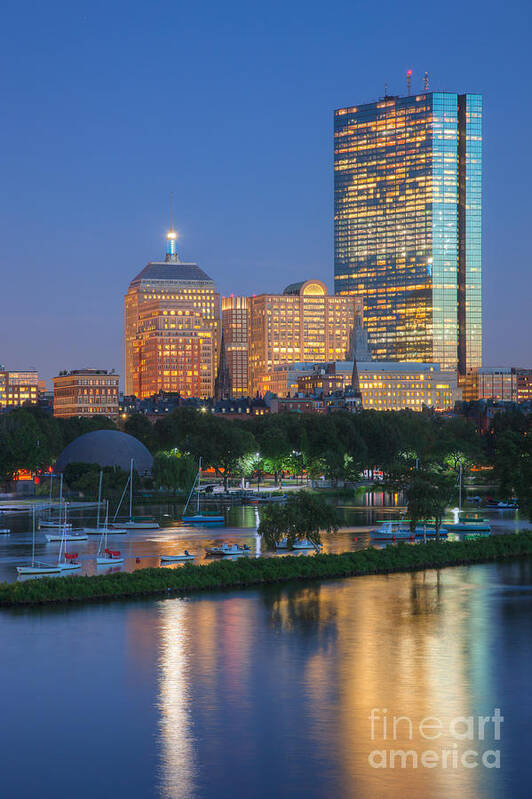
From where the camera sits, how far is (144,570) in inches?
3105

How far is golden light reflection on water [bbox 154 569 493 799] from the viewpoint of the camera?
41031 millimetres

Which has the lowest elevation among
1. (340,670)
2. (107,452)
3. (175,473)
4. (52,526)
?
(340,670)

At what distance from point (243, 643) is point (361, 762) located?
19805 millimetres

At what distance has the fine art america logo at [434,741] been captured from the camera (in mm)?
41500

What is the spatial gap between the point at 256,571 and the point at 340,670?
26650 millimetres

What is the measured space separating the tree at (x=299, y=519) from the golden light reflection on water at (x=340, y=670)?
427 inches

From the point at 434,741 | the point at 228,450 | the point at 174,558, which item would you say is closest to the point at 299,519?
the point at 174,558

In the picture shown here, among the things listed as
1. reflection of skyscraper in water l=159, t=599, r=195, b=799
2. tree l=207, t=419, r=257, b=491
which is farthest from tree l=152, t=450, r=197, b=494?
Result: reflection of skyscraper in water l=159, t=599, r=195, b=799

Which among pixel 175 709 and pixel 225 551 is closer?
pixel 175 709

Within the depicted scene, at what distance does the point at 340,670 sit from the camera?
5494 centimetres

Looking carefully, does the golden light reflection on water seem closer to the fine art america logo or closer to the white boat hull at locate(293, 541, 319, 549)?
the fine art america logo

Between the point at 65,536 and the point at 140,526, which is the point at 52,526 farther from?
the point at 65,536

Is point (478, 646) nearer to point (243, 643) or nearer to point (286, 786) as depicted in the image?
point (243, 643)

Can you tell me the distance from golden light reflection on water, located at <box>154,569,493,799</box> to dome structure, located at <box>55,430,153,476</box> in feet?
367
